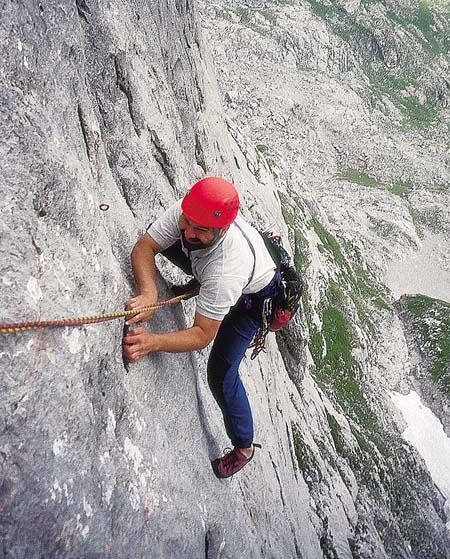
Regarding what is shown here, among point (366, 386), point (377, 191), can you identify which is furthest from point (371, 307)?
point (377, 191)

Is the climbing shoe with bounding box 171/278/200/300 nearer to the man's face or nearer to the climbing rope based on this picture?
the man's face

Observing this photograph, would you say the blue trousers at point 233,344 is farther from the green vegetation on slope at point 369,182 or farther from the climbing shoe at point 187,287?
the green vegetation on slope at point 369,182

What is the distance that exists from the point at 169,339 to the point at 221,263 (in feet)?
4.12

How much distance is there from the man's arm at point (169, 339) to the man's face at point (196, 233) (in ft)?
3.21

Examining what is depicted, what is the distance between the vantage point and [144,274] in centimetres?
690

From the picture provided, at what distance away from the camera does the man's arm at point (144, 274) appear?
6.53 m

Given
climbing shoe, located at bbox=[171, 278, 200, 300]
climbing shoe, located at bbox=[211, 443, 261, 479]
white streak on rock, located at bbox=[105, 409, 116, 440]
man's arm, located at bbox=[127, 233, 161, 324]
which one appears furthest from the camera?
climbing shoe, located at bbox=[211, 443, 261, 479]

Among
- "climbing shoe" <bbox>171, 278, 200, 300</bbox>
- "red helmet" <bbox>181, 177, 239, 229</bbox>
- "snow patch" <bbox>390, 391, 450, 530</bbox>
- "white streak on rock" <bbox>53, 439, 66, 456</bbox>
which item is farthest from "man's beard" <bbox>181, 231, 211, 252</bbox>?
"snow patch" <bbox>390, 391, 450, 530</bbox>

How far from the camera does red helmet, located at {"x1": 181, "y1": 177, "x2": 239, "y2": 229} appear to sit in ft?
19.0

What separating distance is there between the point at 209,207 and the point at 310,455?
1761 cm

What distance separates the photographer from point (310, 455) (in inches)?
813

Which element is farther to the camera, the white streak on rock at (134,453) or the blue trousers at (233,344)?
the blue trousers at (233,344)

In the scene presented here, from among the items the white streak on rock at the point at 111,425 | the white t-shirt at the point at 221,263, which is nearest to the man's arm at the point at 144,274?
the white t-shirt at the point at 221,263

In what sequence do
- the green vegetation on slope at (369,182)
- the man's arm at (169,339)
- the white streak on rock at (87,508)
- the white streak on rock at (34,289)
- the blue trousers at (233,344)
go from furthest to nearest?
1. the green vegetation on slope at (369,182)
2. the blue trousers at (233,344)
3. the man's arm at (169,339)
4. the white streak on rock at (87,508)
5. the white streak on rock at (34,289)
